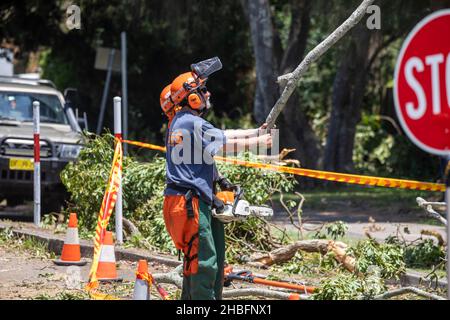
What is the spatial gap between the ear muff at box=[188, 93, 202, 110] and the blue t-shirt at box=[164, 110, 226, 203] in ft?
0.28

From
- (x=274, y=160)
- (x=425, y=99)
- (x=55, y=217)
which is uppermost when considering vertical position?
(x=425, y=99)

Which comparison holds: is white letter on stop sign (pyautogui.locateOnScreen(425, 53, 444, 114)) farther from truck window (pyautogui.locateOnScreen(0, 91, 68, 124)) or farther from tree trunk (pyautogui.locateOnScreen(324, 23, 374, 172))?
tree trunk (pyautogui.locateOnScreen(324, 23, 374, 172))

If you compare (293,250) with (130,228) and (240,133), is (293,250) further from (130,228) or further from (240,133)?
(240,133)

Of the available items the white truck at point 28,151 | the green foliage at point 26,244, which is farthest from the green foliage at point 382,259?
the white truck at point 28,151

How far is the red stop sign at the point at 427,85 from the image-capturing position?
18.2 ft

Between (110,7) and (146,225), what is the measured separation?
14.0 meters

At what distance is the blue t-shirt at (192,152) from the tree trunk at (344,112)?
48.2ft

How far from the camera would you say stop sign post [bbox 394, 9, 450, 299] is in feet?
18.2

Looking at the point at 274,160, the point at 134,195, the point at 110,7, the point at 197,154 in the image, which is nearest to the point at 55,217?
the point at 134,195

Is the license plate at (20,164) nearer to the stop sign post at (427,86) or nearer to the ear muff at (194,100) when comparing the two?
the ear muff at (194,100)

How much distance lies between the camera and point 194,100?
7.40 meters

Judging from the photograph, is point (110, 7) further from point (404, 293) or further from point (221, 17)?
point (404, 293)

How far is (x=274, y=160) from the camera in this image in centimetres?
1124

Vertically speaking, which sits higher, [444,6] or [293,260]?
[444,6]
